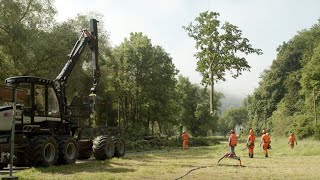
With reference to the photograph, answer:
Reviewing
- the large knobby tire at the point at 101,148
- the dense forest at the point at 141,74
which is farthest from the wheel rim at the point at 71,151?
the dense forest at the point at 141,74

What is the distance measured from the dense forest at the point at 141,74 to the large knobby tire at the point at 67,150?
14.0 meters

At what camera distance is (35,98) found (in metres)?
18.7

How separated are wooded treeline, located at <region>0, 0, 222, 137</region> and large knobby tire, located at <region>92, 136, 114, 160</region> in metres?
12.6

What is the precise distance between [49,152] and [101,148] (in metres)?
4.35

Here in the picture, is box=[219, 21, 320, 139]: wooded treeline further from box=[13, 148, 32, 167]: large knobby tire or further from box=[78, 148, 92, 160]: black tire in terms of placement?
box=[13, 148, 32, 167]: large knobby tire

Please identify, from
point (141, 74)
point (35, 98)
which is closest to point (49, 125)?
point (35, 98)

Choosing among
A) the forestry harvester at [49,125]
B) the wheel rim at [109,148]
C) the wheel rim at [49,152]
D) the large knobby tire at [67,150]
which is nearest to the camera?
the forestry harvester at [49,125]

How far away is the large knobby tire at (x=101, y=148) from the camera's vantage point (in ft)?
73.6

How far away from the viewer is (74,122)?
2231 centimetres

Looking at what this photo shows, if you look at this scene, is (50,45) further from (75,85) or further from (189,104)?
(189,104)

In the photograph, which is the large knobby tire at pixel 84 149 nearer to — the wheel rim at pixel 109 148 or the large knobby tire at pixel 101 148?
the large knobby tire at pixel 101 148

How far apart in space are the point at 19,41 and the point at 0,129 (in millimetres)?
16305

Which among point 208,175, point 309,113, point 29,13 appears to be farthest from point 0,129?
point 309,113

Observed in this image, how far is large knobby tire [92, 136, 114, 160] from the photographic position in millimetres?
22438
